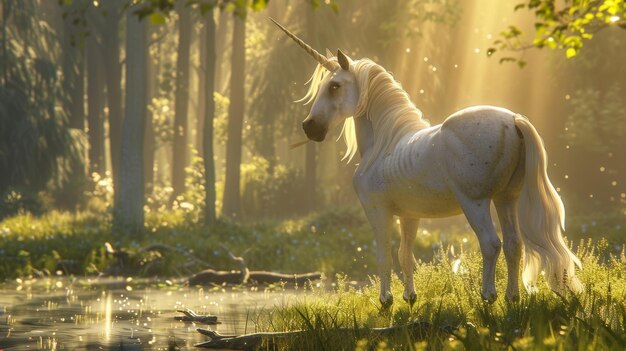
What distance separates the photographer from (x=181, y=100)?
3797 centimetres

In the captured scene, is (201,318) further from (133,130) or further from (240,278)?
(133,130)

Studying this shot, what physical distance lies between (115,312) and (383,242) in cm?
423

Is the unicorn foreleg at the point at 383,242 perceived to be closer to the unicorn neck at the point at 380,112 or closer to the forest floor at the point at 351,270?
the forest floor at the point at 351,270

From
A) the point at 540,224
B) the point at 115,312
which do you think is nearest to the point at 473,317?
the point at 540,224

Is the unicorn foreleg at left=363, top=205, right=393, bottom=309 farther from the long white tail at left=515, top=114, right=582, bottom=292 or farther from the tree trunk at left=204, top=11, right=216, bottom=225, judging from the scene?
the tree trunk at left=204, top=11, right=216, bottom=225

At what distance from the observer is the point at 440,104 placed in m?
31.9

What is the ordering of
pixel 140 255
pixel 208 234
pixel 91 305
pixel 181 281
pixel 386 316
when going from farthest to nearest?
1. pixel 208 234
2. pixel 140 255
3. pixel 181 281
4. pixel 91 305
5. pixel 386 316

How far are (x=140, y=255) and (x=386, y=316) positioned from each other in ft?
33.1

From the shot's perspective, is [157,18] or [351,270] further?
[351,270]

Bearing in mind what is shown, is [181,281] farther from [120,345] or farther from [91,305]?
[120,345]

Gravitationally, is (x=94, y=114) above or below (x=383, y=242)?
above

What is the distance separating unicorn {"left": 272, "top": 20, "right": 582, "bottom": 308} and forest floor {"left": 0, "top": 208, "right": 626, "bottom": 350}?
350 mm

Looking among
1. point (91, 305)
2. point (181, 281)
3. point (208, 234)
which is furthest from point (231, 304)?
point (208, 234)

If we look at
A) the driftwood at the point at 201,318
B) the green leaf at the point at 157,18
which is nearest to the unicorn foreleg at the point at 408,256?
the driftwood at the point at 201,318
